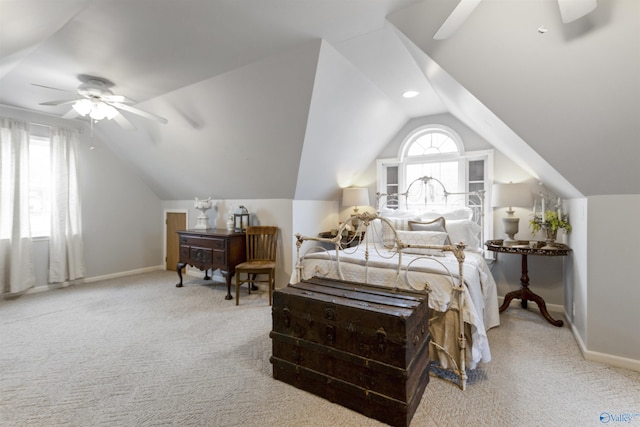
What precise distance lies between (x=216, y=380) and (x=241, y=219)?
2.69 meters

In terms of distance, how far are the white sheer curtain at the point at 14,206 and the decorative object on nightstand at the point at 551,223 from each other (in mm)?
6760

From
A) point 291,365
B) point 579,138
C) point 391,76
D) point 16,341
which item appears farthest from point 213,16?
point 16,341

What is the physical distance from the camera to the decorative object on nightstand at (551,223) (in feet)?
10.4

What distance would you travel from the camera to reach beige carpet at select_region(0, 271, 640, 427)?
5.91 ft

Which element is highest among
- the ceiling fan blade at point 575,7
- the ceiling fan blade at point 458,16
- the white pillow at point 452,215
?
the ceiling fan blade at point 458,16

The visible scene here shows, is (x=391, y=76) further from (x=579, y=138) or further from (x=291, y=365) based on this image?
(x=291, y=365)

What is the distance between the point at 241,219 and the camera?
4555 millimetres

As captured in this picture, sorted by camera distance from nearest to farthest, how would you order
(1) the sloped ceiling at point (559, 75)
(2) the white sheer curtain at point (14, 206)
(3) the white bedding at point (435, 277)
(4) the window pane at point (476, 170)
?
(1) the sloped ceiling at point (559, 75), (3) the white bedding at point (435, 277), (2) the white sheer curtain at point (14, 206), (4) the window pane at point (476, 170)

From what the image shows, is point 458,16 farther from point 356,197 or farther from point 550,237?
point 356,197

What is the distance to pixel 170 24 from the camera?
7.14 ft

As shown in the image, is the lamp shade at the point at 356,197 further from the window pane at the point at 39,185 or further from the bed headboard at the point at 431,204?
the window pane at the point at 39,185

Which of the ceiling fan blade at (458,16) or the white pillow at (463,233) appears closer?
the ceiling fan blade at (458,16)

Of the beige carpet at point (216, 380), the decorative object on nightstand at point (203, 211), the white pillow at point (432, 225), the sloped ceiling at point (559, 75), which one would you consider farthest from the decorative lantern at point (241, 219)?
the sloped ceiling at point (559, 75)

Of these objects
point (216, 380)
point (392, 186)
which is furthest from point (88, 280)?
point (392, 186)
